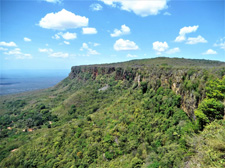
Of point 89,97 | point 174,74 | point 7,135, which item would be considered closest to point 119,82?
point 89,97

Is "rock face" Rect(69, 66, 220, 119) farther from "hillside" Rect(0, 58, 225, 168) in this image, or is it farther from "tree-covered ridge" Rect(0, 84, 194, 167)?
"tree-covered ridge" Rect(0, 84, 194, 167)

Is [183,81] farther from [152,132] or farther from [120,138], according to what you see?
[120,138]

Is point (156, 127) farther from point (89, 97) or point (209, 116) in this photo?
point (89, 97)

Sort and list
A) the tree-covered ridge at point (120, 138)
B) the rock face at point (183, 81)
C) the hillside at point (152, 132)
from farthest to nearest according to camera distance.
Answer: the tree-covered ridge at point (120, 138) → the rock face at point (183, 81) → the hillside at point (152, 132)

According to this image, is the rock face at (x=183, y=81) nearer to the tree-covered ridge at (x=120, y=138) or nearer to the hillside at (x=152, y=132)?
the hillside at (x=152, y=132)

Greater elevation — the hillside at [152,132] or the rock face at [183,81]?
the rock face at [183,81]

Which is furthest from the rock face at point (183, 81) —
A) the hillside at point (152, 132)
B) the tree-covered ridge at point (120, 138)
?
the tree-covered ridge at point (120, 138)

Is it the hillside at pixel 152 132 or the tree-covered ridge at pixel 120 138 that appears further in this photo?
the tree-covered ridge at pixel 120 138

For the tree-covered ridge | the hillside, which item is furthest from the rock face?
the tree-covered ridge

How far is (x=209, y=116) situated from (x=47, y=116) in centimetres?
7181

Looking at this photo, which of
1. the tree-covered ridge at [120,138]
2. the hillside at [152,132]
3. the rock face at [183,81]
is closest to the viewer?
the hillside at [152,132]

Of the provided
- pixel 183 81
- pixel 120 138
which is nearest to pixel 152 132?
pixel 120 138

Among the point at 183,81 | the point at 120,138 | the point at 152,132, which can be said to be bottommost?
the point at 120,138

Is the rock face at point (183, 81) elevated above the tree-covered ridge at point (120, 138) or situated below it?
above
